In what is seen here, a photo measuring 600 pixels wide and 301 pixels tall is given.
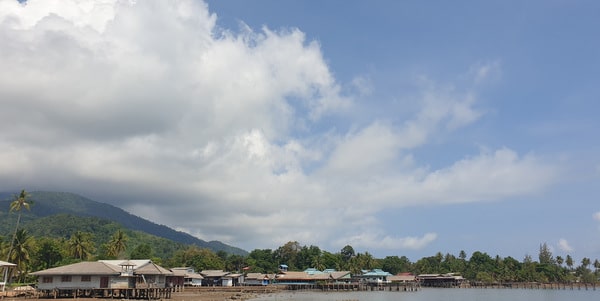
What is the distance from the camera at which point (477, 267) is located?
5305 inches

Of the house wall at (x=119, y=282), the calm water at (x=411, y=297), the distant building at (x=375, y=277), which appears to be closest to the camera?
the house wall at (x=119, y=282)

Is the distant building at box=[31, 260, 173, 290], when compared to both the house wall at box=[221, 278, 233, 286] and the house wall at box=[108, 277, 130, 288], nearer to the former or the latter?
the house wall at box=[108, 277, 130, 288]

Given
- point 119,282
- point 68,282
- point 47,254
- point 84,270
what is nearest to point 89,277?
point 84,270

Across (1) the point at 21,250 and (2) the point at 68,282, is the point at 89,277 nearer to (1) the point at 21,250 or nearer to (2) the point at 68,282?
(2) the point at 68,282

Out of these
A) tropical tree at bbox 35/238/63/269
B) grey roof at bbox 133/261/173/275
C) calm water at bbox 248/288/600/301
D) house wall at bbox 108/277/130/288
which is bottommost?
calm water at bbox 248/288/600/301

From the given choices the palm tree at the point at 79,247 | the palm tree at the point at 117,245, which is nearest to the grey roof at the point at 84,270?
the palm tree at the point at 79,247

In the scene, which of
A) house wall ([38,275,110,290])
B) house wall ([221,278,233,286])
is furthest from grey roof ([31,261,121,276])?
house wall ([221,278,233,286])

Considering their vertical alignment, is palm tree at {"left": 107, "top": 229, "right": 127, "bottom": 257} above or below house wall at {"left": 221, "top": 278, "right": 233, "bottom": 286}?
Answer: above

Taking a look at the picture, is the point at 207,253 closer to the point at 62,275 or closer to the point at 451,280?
the point at 451,280

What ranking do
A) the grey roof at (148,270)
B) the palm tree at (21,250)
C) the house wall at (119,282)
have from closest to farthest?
the house wall at (119,282) < the grey roof at (148,270) < the palm tree at (21,250)

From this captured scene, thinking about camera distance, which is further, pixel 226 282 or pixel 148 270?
pixel 226 282

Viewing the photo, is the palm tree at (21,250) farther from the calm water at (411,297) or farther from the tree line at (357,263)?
the calm water at (411,297)

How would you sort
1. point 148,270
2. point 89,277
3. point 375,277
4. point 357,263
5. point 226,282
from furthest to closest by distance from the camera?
point 357,263 → point 375,277 → point 226,282 → point 148,270 → point 89,277

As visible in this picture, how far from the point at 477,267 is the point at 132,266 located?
110 metres
